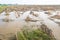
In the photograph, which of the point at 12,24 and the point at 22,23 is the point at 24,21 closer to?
the point at 22,23

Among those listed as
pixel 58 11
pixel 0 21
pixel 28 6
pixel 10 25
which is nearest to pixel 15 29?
pixel 10 25

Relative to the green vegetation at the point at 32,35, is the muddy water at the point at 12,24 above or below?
above

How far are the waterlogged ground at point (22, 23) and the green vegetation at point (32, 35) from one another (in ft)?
0.29

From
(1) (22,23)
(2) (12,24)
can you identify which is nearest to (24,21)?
(1) (22,23)

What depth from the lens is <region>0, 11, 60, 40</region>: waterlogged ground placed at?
1.69m

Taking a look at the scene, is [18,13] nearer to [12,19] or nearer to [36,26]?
[12,19]

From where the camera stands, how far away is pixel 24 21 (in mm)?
1770

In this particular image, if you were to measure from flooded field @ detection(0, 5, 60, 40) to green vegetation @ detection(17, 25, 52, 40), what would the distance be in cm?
7

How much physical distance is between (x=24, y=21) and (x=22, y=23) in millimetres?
43

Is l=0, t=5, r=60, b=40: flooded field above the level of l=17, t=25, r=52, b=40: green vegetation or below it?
above

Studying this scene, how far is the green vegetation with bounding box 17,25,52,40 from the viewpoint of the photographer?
5.38 ft

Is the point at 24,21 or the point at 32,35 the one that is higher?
the point at 24,21

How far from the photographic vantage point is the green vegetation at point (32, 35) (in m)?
1.64

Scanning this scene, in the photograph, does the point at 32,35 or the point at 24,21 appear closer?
the point at 32,35
